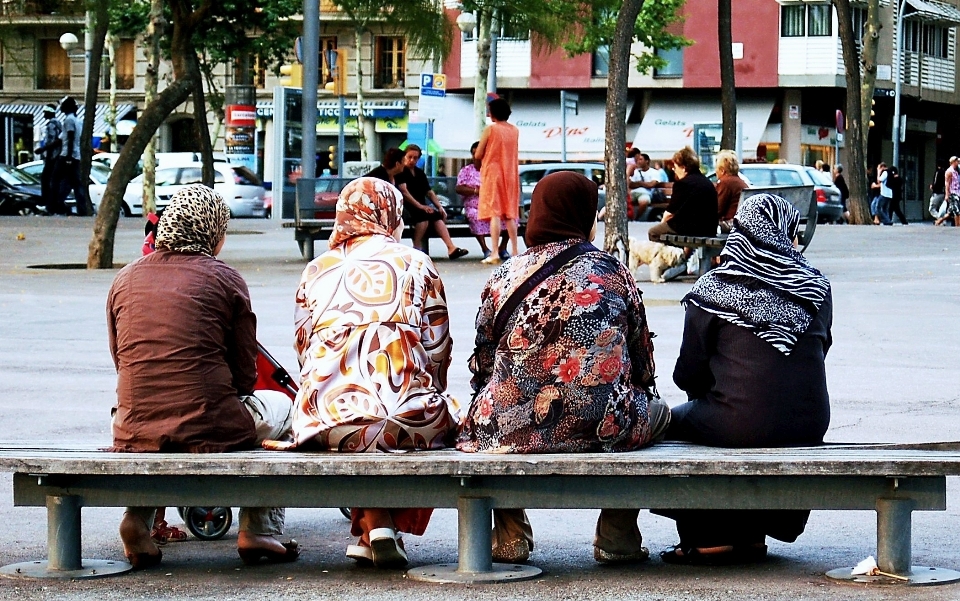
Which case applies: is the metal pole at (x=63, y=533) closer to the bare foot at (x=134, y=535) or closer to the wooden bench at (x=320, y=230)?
the bare foot at (x=134, y=535)

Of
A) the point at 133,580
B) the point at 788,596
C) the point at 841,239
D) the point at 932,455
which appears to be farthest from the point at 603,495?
the point at 841,239

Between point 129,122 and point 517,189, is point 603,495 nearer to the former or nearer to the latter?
point 517,189

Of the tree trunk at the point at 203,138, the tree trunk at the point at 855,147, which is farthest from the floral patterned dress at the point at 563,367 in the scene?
the tree trunk at the point at 855,147

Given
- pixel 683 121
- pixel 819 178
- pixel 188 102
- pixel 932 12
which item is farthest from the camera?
pixel 188 102

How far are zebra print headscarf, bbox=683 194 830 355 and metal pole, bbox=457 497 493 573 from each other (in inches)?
44.7

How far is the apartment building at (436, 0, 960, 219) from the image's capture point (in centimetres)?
5656

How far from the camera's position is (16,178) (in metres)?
42.6

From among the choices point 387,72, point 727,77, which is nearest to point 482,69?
point 727,77

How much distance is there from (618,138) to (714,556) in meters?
14.1

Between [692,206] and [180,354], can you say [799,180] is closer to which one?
[692,206]

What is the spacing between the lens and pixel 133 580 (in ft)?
18.8

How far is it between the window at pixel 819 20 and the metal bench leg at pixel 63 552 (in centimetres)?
5307

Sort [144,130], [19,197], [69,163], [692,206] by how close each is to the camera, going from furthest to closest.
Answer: [19,197], [69,163], [144,130], [692,206]

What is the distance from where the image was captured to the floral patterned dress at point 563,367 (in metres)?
5.66
